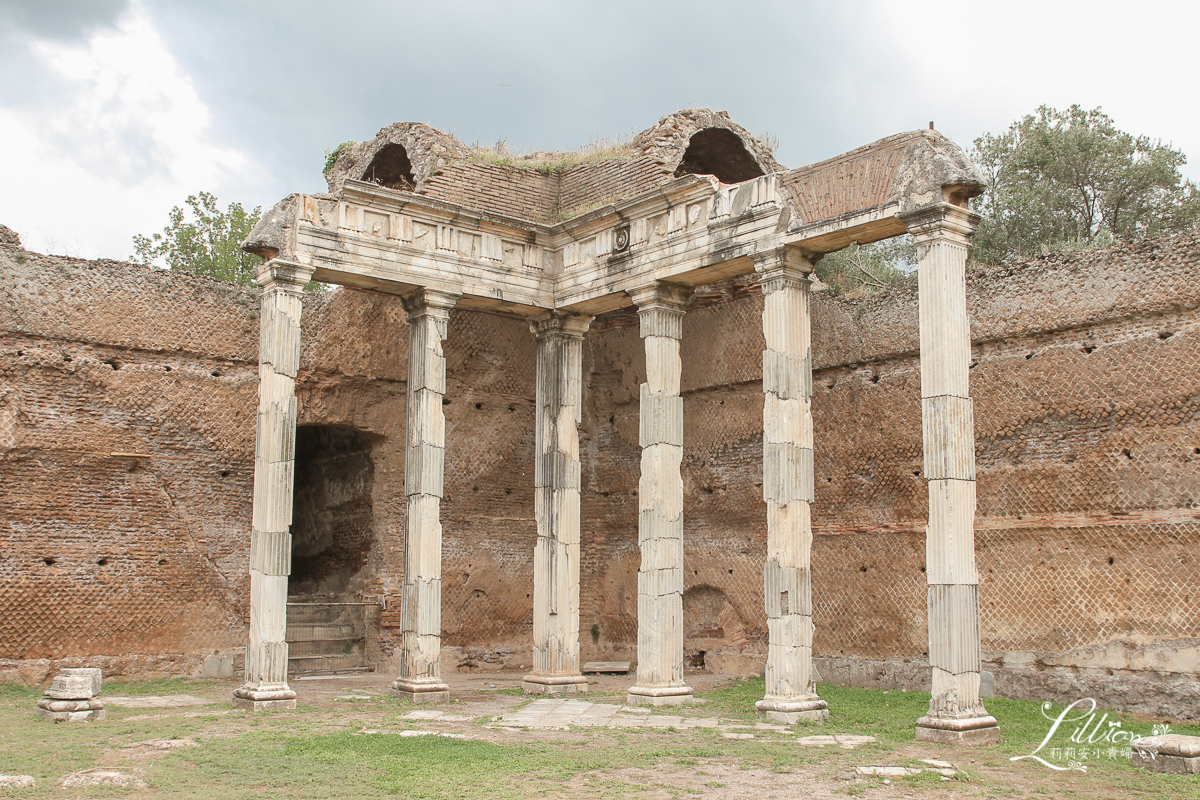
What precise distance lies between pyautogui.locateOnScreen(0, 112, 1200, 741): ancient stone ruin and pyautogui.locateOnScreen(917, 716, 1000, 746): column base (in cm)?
4

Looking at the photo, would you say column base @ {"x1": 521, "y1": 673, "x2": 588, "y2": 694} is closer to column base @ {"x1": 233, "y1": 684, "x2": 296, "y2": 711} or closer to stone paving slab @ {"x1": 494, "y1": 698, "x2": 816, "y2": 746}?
stone paving slab @ {"x1": 494, "y1": 698, "x2": 816, "y2": 746}

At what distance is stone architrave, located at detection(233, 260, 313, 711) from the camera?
31.3 feet

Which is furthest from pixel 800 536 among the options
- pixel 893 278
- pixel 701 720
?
pixel 893 278

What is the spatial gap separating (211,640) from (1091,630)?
8672 millimetres

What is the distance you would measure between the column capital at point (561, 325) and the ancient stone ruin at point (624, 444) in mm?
30

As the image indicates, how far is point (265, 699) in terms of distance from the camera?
9.31m

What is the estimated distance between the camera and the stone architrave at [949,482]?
26.0ft

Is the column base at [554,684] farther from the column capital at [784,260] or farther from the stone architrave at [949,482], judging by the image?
the column capital at [784,260]


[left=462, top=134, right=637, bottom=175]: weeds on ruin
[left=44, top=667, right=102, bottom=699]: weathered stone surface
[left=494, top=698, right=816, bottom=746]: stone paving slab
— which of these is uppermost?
[left=462, top=134, right=637, bottom=175]: weeds on ruin

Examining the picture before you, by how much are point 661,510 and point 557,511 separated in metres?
1.55

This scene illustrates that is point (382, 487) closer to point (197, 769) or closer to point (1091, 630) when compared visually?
point (197, 769)

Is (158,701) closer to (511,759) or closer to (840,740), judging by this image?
(511,759)

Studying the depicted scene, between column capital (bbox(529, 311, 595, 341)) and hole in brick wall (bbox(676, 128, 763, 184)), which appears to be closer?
column capital (bbox(529, 311, 595, 341))

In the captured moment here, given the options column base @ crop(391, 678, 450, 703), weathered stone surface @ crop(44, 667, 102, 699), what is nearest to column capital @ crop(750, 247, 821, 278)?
column base @ crop(391, 678, 450, 703)
